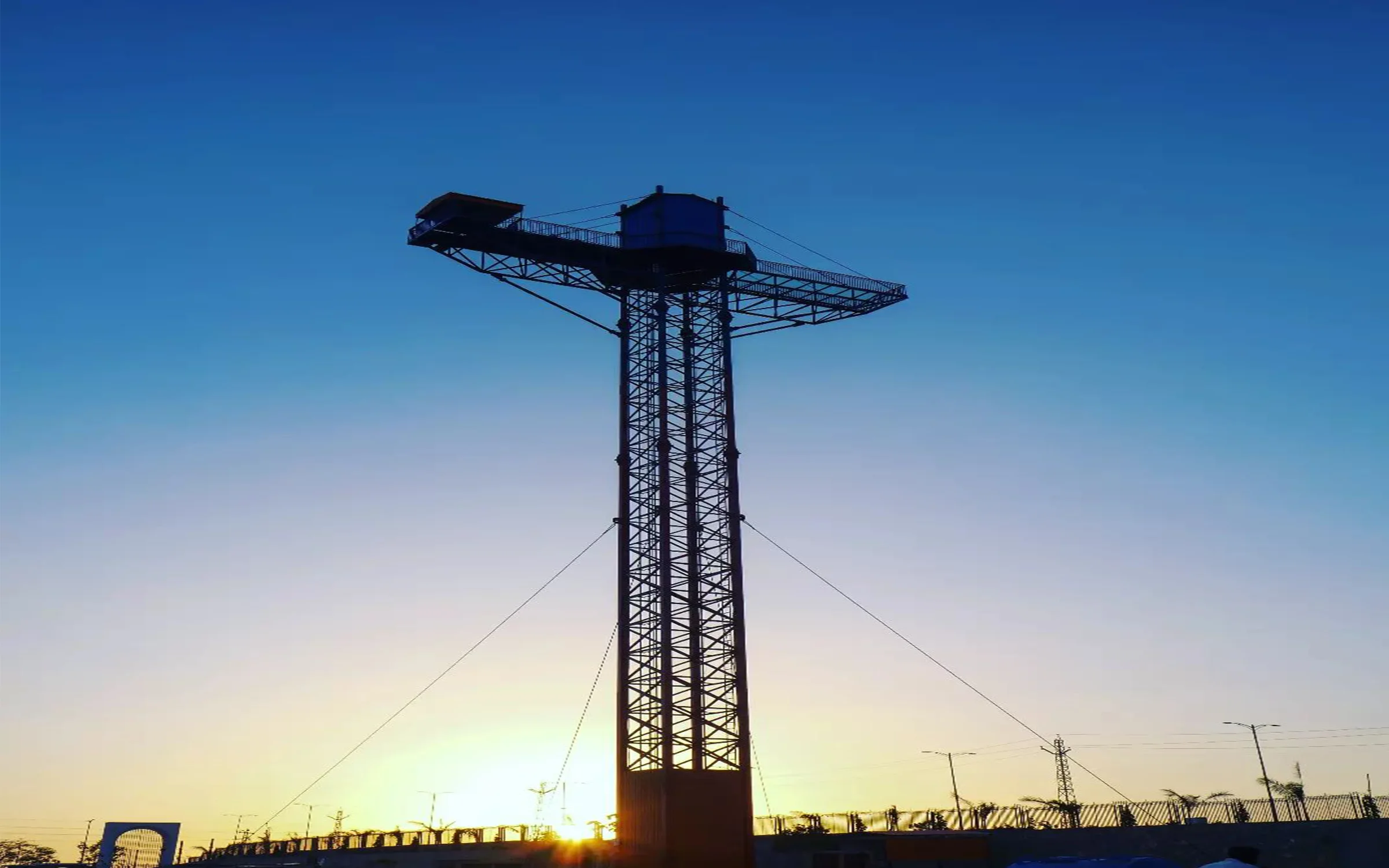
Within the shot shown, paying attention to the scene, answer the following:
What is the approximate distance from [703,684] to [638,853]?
8.27m

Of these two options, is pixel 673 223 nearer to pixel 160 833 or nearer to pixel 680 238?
pixel 680 238

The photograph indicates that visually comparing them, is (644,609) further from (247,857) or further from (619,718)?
(247,857)

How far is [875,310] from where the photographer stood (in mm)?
71625

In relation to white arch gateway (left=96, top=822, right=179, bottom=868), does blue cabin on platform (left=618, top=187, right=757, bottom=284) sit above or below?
above

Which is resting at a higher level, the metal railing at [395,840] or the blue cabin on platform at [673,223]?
the blue cabin on platform at [673,223]

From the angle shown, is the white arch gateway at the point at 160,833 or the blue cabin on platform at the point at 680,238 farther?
the white arch gateway at the point at 160,833

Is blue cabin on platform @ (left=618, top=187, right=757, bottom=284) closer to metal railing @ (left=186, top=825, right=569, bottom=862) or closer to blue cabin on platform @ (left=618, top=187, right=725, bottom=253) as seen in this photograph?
blue cabin on platform @ (left=618, top=187, right=725, bottom=253)

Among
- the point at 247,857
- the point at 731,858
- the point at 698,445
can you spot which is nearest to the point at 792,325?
the point at 698,445

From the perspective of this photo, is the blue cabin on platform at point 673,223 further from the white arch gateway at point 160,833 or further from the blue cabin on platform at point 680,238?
A: the white arch gateway at point 160,833

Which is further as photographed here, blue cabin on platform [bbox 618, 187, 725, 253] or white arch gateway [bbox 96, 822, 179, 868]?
white arch gateway [bbox 96, 822, 179, 868]

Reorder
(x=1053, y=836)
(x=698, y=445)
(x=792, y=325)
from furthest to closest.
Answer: (x=792, y=325)
(x=698, y=445)
(x=1053, y=836)

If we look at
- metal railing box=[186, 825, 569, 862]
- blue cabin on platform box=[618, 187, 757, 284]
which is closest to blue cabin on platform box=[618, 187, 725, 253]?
blue cabin on platform box=[618, 187, 757, 284]

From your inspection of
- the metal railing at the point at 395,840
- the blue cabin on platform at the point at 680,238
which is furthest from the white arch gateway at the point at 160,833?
the blue cabin on platform at the point at 680,238

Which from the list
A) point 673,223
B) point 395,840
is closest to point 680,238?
point 673,223
